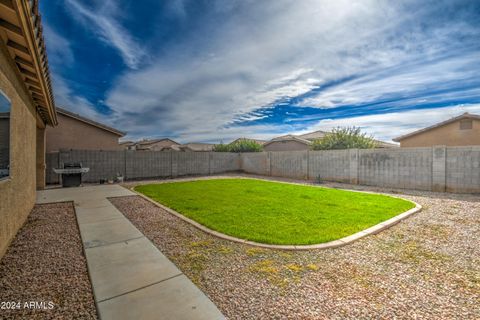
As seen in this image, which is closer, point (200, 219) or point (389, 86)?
point (200, 219)

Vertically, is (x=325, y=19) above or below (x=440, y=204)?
above

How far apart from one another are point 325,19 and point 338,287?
268 inches

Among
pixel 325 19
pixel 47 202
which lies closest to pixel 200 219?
pixel 47 202

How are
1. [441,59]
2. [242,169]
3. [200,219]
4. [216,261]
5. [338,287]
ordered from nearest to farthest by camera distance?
[338,287]
[216,261]
[200,219]
[441,59]
[242,169]

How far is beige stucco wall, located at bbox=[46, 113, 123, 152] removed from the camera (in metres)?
13.6

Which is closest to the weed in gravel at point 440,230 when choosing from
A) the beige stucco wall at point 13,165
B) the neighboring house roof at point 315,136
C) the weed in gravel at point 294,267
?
the weed in gravel at point 294,267

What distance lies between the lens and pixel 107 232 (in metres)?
4.18

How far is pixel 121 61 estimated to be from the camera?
935 centimetres

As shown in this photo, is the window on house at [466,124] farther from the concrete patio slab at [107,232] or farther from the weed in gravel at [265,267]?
the concrete patio slab at [107,232]

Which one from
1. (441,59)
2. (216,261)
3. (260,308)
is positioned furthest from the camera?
(441,59)

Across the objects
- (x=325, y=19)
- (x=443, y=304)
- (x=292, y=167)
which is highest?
(x=325, y=19)

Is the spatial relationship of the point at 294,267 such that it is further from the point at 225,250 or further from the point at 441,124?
the point at 441,124

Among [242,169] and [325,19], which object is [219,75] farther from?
[242,169]

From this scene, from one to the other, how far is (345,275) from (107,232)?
434 cm
